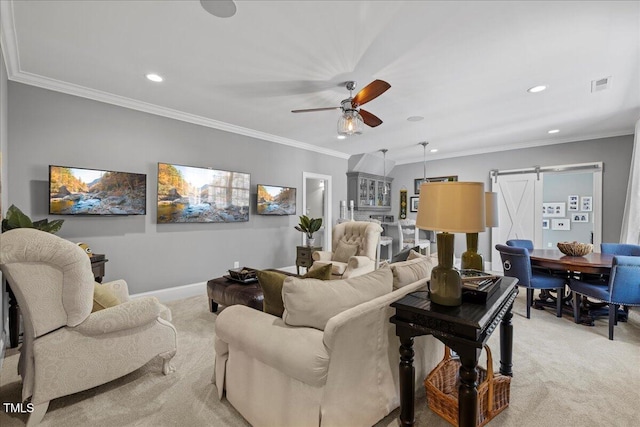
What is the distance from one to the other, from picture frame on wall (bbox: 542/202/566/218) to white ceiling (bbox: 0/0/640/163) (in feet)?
8.42

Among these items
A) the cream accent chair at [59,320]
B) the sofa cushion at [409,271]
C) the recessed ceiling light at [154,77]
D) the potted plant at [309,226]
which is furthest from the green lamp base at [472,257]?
the recessed ceiling light at [154,77]

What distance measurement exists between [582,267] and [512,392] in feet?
6.24

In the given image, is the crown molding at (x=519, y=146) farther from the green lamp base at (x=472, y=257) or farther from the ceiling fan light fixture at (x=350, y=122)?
the green lamp base at (x=472, y=257)

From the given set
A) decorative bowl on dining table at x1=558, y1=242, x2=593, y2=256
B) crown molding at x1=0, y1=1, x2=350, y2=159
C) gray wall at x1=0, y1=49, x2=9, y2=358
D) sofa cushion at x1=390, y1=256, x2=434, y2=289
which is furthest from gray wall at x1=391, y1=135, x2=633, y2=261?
gray wall at x1=0, y1=49, x2=9, y2=358

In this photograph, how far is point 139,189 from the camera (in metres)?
3.65

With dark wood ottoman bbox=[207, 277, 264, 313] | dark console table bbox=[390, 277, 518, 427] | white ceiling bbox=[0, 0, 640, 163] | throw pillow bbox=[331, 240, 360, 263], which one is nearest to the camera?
dark console table bbox=[390, 277, 518, 427]

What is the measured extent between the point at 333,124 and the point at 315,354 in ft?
12.3

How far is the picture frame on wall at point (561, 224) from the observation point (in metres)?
6.29

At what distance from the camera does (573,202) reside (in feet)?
20.3

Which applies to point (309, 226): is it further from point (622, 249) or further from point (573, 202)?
point (573, 202)

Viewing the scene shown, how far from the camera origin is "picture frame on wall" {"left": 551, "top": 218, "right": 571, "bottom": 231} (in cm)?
629

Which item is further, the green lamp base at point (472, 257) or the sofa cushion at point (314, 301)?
the green lamp base at point (472, 257)

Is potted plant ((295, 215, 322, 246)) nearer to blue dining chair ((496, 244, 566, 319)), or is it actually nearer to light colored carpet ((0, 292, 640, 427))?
light colored carpet ((0, 292, 640, 427))

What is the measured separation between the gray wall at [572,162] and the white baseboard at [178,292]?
201 inches
